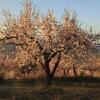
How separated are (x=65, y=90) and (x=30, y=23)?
215 inches

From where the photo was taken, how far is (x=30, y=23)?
30.0 metres

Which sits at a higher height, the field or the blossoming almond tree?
the blossoming almond tree

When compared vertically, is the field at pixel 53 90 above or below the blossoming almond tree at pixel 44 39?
below

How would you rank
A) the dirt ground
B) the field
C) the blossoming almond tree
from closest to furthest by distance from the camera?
1. the dirt ground
2. the field
3. the blossoming almond tree

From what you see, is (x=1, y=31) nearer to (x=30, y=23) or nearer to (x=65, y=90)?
(x=30, y=23)

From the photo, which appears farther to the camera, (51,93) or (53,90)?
(53,90)

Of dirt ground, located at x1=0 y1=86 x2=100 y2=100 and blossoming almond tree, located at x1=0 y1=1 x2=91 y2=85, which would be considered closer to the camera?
dirt ground, located at x1=0 y1=86 x2=100 y2=100

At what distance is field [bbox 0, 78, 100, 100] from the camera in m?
24.1

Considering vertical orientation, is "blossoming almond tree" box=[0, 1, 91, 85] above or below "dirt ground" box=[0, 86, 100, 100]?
above

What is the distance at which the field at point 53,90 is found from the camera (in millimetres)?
24059

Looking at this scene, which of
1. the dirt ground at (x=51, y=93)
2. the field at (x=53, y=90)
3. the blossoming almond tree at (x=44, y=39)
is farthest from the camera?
the blossoming almond tree at (x=44, y=39)

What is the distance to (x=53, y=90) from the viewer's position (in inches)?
1087

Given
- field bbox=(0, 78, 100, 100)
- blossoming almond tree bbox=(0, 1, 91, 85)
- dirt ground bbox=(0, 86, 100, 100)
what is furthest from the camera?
blossoming almond tree bbox=(0, 1, 91, 85)

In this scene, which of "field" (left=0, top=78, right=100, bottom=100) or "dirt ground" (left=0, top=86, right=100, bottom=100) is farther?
"field" (left=0, top=78, right=100, bottom=100)
